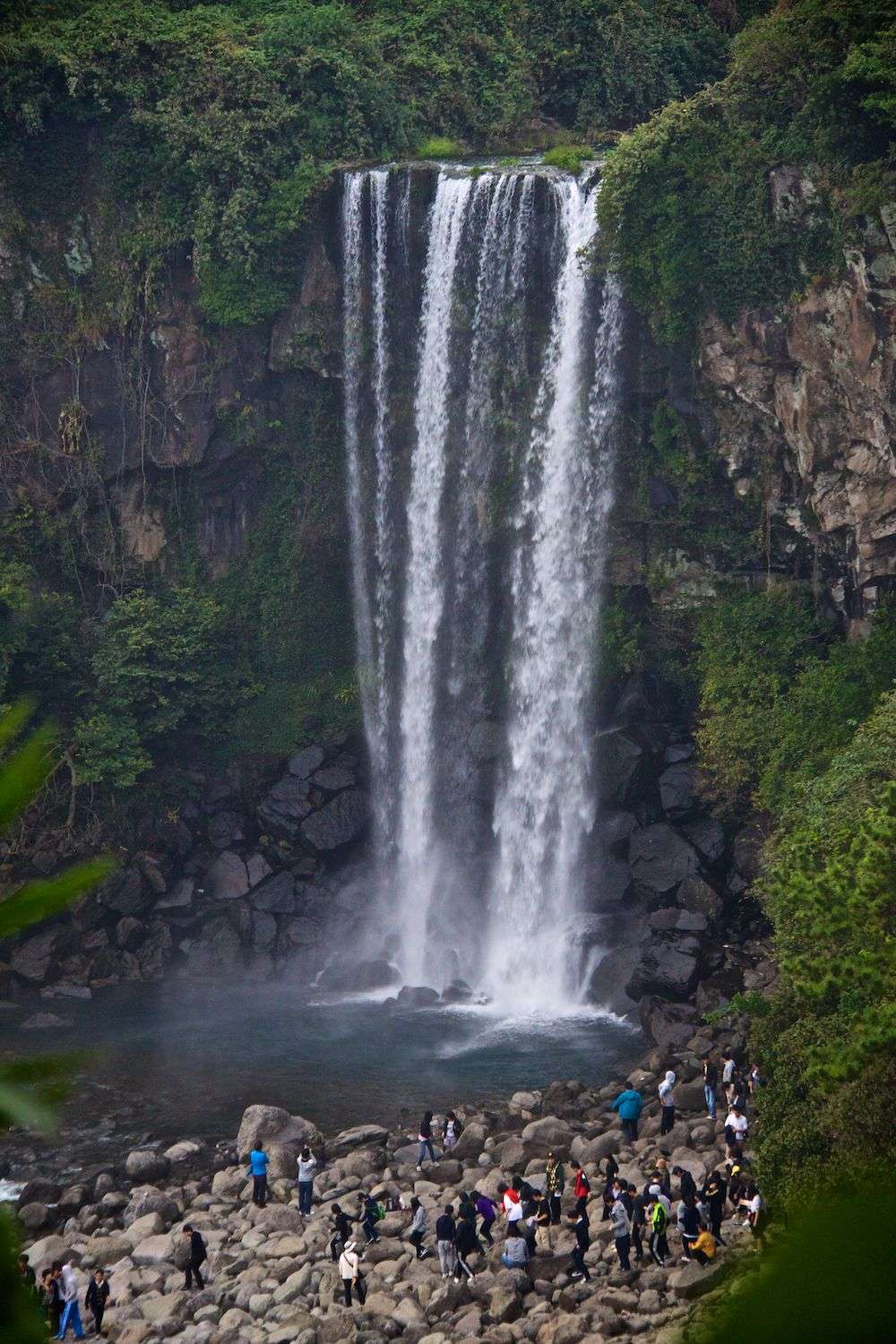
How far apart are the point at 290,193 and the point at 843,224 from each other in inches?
524

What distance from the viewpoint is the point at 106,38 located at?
31625 mm

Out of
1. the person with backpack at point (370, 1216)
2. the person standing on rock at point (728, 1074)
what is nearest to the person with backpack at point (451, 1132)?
the person with backpack at point (370, 1216)

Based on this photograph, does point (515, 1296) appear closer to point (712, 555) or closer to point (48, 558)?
point (712, 555)

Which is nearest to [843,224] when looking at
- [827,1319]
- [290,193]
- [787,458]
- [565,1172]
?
[787,458]

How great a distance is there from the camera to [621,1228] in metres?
16.1

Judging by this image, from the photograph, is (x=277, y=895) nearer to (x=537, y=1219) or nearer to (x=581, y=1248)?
(x=537, y=1219)

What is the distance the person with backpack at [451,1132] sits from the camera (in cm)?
1988

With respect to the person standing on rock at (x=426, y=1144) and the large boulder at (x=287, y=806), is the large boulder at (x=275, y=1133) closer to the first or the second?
the person standing on rock at (x=426, y=1144)

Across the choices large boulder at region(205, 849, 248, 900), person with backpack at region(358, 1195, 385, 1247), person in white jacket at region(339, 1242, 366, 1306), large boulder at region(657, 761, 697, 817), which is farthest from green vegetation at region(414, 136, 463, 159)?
person in white jacket at region(339, 1242, 366, 1306)

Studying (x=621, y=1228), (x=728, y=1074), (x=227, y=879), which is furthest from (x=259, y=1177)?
(x=227, y=879)

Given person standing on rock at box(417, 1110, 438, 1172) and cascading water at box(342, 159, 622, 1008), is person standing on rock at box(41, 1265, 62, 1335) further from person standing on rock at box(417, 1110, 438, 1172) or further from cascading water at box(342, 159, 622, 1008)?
cascading water at box(342, 159, 622, 1008)

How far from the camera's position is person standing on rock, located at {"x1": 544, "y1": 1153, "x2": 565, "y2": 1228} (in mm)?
17328

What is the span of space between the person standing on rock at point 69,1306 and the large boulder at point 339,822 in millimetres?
15119

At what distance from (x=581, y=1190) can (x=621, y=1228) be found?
4.03 feet
